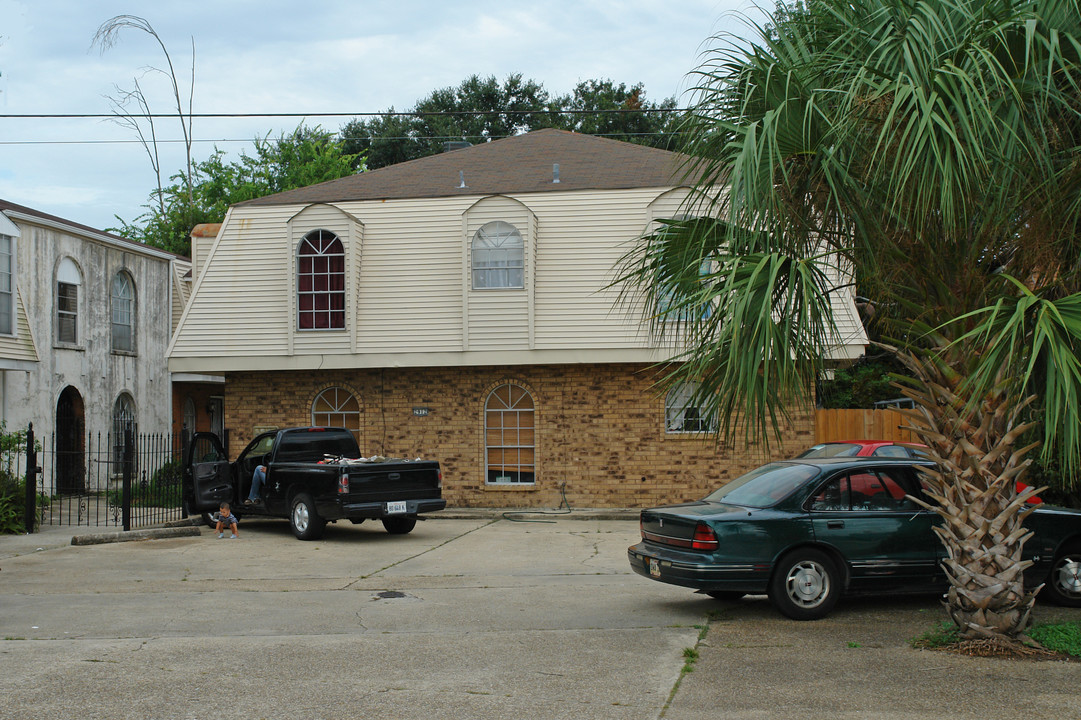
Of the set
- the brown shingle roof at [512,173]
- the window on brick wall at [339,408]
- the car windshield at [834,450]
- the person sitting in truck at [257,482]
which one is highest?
the brown shingle roof at [512,173]

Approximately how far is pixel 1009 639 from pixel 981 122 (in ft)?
13.0

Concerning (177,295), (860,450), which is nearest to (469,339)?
(860,450)

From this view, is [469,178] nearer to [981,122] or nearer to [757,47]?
[757,47]

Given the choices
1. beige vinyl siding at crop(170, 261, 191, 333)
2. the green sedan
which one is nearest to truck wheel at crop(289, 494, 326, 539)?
the green sedan

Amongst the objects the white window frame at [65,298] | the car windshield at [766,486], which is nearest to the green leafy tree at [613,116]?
the white window frame at [65,298]

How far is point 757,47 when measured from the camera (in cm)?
805

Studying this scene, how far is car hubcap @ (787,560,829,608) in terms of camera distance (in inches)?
360

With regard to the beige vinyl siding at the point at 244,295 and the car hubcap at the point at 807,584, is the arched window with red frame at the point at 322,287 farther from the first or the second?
the car hubcap at the point at 807,584

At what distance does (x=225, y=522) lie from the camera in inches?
635

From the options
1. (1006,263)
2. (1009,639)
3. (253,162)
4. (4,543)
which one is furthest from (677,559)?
(253,162)

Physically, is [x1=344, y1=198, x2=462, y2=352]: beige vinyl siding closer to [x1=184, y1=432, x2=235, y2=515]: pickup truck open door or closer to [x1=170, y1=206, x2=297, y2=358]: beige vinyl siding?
[x1=170, y1=206, x2=297, y2=358]: beige vinyl siding

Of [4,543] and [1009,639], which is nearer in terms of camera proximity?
[1009,639]

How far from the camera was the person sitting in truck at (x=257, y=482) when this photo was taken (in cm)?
1659

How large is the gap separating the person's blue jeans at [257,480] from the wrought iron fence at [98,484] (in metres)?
1.91
